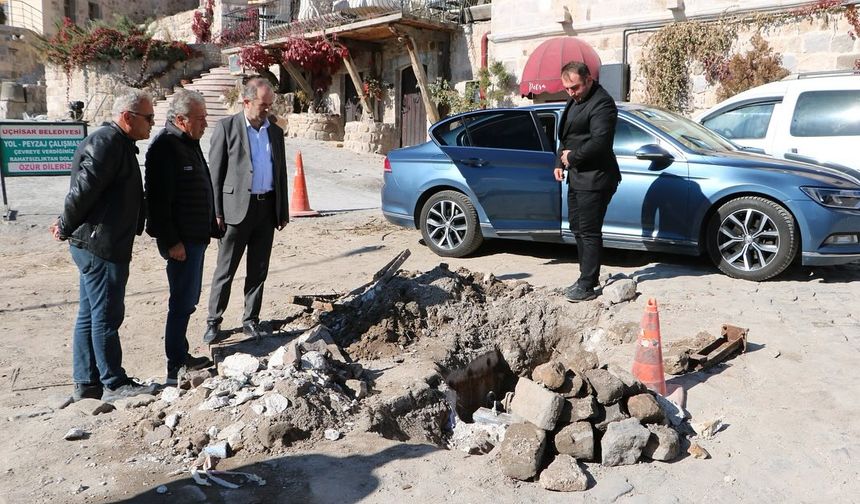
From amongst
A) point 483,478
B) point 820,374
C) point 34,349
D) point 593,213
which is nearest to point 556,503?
point 483,478

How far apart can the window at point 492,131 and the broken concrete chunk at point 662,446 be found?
410 centimetres

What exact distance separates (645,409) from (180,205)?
3.07m

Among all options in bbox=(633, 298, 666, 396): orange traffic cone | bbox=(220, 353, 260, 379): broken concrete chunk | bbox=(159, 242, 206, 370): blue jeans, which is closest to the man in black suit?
bbox=(633, 298, 666, 396): orange traffic cone

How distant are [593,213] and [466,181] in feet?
6.82

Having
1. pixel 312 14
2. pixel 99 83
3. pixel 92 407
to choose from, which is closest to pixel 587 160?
pixel 92 407

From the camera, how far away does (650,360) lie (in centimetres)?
428

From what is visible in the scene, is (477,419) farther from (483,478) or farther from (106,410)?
(106,410)

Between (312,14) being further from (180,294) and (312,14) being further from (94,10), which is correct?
(180,294)

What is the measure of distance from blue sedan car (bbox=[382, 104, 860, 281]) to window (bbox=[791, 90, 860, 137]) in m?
1.10

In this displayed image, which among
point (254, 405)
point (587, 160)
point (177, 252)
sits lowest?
point (254, 405)

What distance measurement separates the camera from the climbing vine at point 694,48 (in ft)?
43.0

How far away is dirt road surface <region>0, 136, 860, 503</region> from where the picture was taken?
318cm

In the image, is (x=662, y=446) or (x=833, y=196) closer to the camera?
(x=662, y=446)

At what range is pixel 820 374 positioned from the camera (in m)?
4.45
